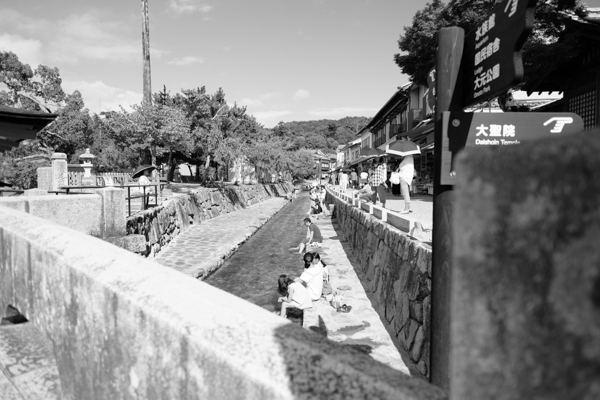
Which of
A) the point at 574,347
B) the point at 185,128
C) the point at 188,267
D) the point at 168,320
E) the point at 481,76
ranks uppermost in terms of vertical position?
the point at 185,128

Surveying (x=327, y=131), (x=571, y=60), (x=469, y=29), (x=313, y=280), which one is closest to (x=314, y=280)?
(x=313, y=280)

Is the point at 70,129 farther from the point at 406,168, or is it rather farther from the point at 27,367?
the point at 27,367

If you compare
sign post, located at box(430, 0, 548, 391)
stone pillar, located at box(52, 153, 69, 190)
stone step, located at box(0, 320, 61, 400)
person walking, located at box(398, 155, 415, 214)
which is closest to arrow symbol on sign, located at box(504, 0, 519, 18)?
sign post, located at box(430, 0, 548, 391)

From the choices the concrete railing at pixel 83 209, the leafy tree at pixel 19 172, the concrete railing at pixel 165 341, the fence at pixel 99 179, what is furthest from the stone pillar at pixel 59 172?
the concrete railing at pixel 165 341

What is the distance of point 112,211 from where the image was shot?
22.4 feet

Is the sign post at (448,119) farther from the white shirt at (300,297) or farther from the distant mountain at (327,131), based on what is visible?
the distant mountain at (327,131)

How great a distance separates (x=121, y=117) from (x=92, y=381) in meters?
18.5

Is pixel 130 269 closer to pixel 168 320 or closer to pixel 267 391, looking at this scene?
pixel 168 320

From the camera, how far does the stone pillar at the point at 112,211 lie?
6574 mm

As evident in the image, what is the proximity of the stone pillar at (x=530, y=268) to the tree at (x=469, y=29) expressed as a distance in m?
7.42

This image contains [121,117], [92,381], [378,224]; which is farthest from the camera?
[121,117]

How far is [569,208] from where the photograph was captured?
17.4 inches

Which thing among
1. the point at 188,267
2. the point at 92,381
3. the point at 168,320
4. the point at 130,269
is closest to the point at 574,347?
the point at 168,320

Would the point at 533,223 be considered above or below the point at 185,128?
below
